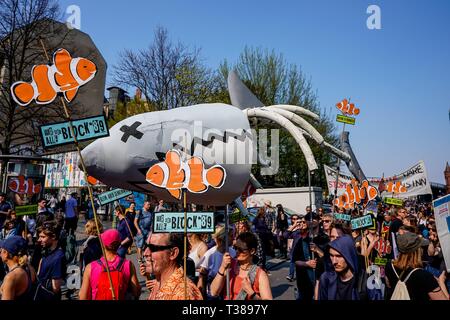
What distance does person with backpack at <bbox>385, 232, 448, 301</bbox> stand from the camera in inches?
117

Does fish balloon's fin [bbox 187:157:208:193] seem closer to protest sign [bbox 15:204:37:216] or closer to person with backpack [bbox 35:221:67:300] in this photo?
person with backpack [bbox 35:221:67:300]

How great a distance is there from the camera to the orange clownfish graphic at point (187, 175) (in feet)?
11.6

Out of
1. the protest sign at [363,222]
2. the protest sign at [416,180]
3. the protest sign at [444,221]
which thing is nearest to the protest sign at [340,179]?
the protest sign at [416,180]

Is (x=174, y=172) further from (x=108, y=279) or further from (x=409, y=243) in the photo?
(x=409, y=243)

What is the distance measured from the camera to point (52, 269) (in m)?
4.09

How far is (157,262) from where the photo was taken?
Result: 2844 millimetres

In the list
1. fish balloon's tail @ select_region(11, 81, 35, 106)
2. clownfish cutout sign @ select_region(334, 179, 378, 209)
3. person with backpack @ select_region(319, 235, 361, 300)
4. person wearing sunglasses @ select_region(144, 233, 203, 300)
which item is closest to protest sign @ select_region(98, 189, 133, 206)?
fish balloon's tail @ select_region(11, 81, 35, 106)

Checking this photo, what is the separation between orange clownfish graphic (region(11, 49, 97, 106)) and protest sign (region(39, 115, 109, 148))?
0.24 metres

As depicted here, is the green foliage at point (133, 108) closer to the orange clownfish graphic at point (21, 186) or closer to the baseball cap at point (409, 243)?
the orange clownfish graphic at point (21, 186)

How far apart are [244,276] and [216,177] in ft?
3.02

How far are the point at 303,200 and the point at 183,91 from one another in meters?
7.50
